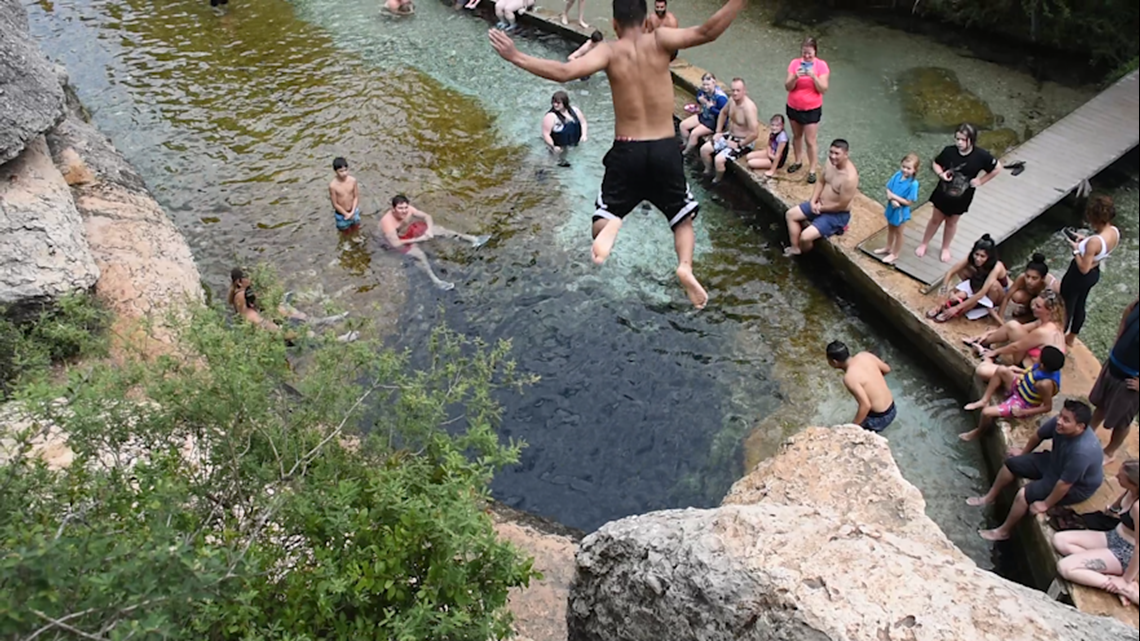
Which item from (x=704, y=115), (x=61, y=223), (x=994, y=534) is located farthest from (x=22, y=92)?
(x=994, y=534)

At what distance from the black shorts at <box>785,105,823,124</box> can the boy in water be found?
534 centimetres

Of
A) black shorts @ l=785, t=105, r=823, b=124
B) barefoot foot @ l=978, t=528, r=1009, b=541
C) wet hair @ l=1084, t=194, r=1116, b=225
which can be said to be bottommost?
barefoot foot @ l=978, t=528, r=1009, b=541

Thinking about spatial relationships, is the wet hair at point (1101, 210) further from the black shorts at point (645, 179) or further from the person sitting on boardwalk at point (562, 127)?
the person sitting on boardwalk at point (562, 127)

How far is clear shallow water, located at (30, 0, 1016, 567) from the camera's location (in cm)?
736

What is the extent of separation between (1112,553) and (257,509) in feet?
18.2

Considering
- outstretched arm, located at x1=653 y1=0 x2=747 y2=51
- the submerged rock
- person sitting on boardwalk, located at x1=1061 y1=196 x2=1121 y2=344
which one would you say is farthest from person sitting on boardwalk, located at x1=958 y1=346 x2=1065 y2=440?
the submerged rock

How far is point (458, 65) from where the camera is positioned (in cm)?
1343

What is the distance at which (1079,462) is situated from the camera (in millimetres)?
5770

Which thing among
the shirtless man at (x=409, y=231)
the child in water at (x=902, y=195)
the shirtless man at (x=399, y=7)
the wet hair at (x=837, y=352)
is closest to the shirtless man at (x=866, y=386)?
the wet hair at (x=837, y=352)

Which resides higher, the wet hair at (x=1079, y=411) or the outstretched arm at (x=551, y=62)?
the outstretched arm at (x=551, y=62)

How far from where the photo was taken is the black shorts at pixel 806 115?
9.59 meters

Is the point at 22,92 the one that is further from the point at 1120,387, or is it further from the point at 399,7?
the point at 1120,387

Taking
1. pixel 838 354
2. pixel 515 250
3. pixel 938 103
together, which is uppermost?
pixel 838 354

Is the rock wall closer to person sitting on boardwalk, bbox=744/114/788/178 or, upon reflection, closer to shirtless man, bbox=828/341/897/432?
shirtless man, bbox=828/341/897/432
